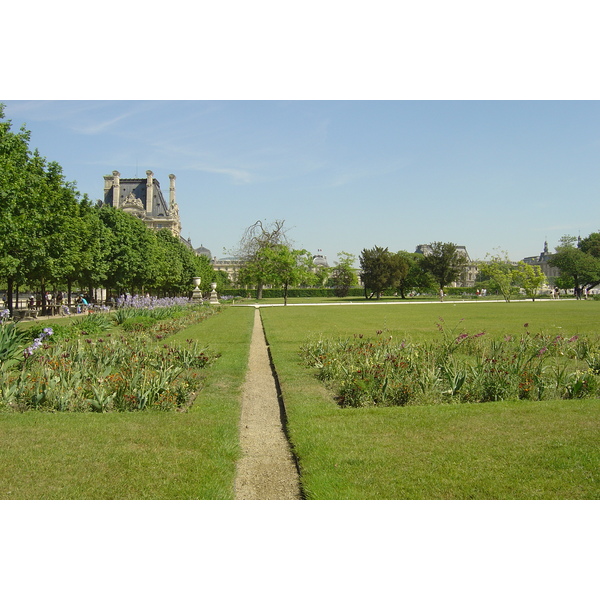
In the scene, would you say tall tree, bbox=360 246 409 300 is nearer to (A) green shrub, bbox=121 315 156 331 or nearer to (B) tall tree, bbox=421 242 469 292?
(B) tall tree, bbox=421 242 469 292

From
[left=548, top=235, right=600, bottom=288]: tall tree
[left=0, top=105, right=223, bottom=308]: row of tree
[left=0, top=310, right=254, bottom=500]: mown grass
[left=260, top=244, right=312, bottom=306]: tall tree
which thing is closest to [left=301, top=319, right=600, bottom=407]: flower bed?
[left=0, top=310, right=254, bottom=500]: mown grass

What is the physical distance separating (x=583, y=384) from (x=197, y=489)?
6310 millimetres

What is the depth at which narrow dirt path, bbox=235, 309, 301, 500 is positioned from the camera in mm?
4684

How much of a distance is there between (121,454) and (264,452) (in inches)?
58.0

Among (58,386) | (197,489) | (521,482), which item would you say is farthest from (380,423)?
(58,386)

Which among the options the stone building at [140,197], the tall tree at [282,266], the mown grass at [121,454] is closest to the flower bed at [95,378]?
Answer: the mown grass at [121,454]

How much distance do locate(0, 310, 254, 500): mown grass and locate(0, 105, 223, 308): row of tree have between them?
15.0 metres

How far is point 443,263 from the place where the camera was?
67.4 m

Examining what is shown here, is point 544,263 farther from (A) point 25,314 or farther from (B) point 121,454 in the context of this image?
(B) point 121,454

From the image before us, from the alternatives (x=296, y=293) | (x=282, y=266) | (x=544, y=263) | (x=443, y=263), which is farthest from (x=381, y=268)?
(x=544, y=263)

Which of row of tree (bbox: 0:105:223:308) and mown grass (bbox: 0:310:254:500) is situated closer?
mown grass (bbox: 0:310:254:500)

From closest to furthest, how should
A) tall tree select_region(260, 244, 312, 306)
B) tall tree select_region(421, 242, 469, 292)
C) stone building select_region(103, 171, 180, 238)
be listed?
1. tall tree select_region(260, 244, 312, 306)
2. tall tree select_region(421, 242, 469, 292)
3. stone building select_region(103, 171, 180, 238)
